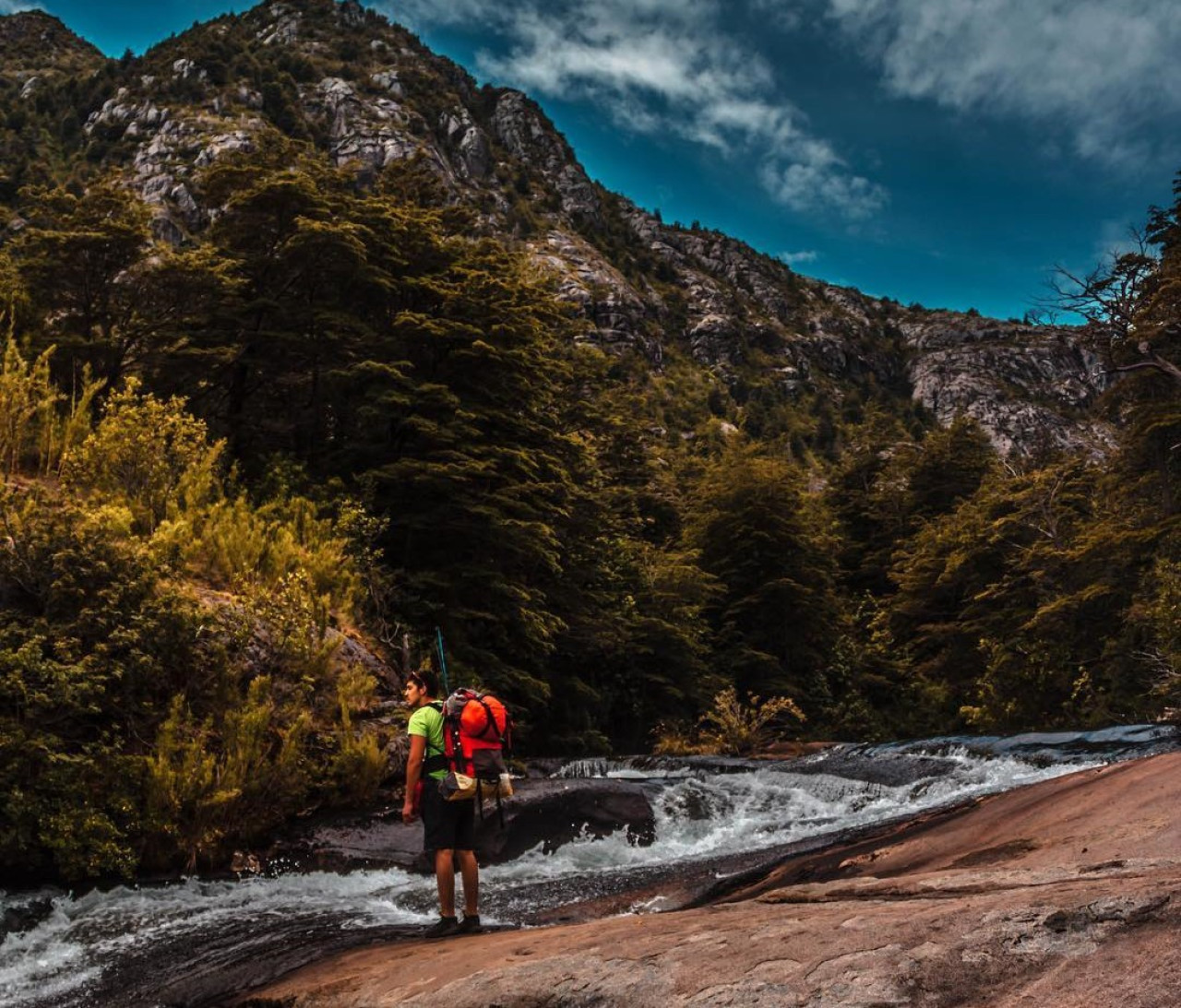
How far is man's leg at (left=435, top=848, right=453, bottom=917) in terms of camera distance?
21.2ft

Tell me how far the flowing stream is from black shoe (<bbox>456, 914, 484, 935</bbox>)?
0.62 meters

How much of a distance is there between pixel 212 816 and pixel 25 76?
15563 cm

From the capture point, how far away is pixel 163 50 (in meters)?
122

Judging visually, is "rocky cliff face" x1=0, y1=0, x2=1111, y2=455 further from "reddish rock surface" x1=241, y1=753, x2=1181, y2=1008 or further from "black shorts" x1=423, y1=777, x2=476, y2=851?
"reddish rock surface" x1=241, y1=753, x2=1181, y2=1008

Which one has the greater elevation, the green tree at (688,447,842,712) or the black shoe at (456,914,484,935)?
the green tree at (688,447,842,712)

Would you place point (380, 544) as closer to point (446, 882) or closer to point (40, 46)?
point (446, 882)

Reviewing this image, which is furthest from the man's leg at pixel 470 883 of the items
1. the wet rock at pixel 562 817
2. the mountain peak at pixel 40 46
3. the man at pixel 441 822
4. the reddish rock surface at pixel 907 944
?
the mountain peak at pixel 40 46

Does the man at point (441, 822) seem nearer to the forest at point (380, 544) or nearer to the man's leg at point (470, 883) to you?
the man's leg at point (470, 883)

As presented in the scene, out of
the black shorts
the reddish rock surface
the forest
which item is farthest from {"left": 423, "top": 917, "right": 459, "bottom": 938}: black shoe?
the forest

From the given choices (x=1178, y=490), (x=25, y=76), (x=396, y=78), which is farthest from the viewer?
(x=396, y=78)

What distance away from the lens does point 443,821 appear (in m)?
6.59

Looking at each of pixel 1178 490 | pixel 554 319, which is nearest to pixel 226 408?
pixel 554 319

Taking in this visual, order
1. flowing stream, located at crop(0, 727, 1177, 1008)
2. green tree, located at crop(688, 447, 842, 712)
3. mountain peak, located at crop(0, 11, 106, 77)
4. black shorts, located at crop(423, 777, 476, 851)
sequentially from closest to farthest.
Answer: flowing stream, located at crop(0, 727, 1177, 1008), black shorts, located at crop(423, 777, 476, 851), green tree, located at crop(688, 447, 842, 712), mountain peak, located at crop(0, 11, 106, 77)

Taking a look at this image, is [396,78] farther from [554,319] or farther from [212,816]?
[212,816]
